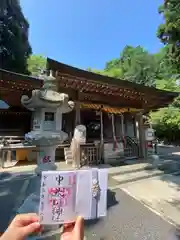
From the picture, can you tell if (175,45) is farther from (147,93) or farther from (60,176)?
(60,176)

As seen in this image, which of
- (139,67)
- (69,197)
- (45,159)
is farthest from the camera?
(139,67)

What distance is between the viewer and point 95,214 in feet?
3.15

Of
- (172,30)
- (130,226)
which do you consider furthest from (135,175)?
(172,30)

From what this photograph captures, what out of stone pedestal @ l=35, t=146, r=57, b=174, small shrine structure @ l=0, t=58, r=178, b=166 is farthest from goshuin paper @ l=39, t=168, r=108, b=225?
small shrine structure @ l=0, t=58, r=178, b=166

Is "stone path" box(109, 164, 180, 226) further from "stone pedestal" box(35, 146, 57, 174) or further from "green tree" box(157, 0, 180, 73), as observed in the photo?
"green tree" box(157, 0, 180, 73)

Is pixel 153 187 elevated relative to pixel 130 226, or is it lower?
elevated

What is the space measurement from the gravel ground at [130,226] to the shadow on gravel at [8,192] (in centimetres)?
148

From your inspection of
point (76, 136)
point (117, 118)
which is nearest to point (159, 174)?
point (76, 136)

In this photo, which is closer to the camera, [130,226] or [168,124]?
[130,226]

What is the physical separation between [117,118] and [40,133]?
9.05m

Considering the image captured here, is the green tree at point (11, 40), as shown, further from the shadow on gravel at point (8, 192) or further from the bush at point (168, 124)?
the bush at point (168, 124)

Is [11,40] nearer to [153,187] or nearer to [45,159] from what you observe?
[45,159]

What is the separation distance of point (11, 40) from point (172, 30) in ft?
53.1

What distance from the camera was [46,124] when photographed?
3.60 meters
